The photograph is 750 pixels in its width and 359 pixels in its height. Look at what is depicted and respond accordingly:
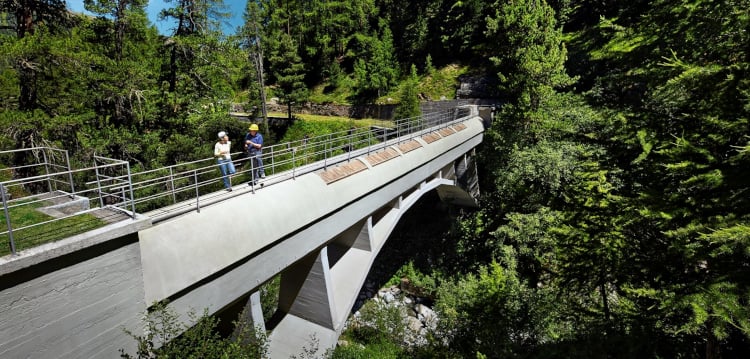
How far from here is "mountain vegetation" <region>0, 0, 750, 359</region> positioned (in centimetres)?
529

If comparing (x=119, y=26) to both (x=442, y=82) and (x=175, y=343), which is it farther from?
(x=442, y=82)

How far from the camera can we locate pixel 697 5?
18.5 ft

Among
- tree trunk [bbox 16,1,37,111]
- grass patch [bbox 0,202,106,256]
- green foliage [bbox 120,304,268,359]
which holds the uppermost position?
tree trunk [bbox 16,1,37,111]

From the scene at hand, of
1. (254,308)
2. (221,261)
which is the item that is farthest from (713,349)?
(221,261)

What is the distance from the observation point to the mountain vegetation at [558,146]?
5293 mm

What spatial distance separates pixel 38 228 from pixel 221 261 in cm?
253

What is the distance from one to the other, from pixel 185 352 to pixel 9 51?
11620 millimetres

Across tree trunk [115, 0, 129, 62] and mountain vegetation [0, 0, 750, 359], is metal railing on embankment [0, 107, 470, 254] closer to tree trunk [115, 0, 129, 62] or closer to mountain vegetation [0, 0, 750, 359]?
mountain vegetation [0, 0, 750, 359]

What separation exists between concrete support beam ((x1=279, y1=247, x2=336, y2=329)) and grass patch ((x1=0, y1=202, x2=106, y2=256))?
16.8 ft

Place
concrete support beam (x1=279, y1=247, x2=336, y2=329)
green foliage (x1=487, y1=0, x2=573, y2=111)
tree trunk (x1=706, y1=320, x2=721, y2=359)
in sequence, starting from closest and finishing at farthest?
tree trunk (x1=706, y1=320, x2=721, y2=359) < concrete support beam (x1=279, y1=247, x2=336, y2=329) < green foliage (x1=487, y1=0, x2=573, y2=111)

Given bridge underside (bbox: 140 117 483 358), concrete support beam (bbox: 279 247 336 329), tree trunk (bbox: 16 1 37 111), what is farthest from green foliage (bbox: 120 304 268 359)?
tree trunk (bbox: 16 1 37 111)

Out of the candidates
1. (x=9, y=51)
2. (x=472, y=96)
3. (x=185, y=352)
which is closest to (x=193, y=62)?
(x=9, y=51)

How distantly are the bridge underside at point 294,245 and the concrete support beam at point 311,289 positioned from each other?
30 mm

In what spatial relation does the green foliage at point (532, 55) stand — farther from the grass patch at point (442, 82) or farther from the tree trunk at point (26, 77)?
the tree trunk at point (26, 77)
